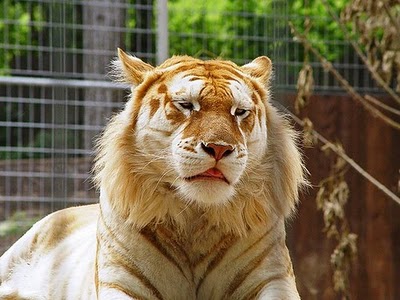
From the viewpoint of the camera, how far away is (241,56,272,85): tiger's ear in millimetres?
2680

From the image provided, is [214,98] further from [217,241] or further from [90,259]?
[90,259]

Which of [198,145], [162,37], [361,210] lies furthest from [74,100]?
[198,145]

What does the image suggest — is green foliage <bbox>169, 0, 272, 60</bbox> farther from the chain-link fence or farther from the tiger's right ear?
the tiger's right ear

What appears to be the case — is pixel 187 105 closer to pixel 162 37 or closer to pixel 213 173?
pixel 213 173

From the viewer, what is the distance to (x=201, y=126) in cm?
235

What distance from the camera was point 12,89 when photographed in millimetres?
5680

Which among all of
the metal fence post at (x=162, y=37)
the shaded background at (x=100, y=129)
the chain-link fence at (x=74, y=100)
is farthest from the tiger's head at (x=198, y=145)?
the chain-link fence at (x=74, y=100)

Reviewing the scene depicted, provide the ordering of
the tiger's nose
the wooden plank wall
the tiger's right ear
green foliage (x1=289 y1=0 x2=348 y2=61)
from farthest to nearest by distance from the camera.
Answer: green foliage (x1=289 y1=0 x2=348 y2=61) < the wooden plank wall < the tiger's right ear < the tiger's nose

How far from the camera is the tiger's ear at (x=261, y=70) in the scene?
8.79 feet

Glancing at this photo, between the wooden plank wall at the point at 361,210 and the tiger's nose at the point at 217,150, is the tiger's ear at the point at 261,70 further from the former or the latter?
the wooden plank wall at the point at 361,210

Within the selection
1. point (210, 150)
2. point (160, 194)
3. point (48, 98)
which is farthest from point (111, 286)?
point (48, 98)

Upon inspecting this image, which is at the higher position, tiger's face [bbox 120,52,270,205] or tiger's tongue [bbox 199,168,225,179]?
tiger's face [bbox 120,52,270,205]

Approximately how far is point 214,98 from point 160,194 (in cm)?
29

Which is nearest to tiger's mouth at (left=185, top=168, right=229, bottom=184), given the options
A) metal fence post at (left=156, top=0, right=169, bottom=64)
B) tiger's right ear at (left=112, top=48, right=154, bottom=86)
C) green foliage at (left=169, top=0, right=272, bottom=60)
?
tiger's right ear at (left=112, top=48, right=154, bottom=86)
